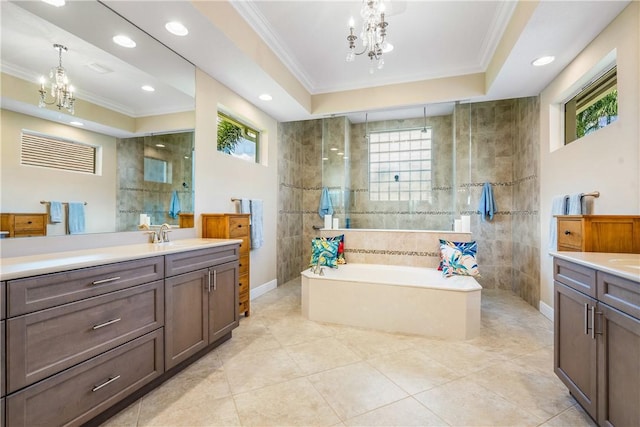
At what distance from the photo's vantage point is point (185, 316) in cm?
210

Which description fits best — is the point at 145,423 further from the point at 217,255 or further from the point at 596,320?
the point at 596,320

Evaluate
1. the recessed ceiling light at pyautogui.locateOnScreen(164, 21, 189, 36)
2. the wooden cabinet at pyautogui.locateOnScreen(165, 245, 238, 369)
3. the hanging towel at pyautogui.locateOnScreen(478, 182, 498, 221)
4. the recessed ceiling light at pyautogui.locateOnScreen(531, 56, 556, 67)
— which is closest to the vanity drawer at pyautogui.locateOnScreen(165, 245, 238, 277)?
the wooden cabinet at pyautogui.locateOnScreen(165, 245, 238, 369)

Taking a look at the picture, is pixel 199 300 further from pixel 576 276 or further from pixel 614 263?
pixel 614 263

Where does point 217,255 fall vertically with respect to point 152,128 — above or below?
below

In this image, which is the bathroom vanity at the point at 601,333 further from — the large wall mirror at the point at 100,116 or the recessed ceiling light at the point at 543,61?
the large wall mirror at the point at 100,116

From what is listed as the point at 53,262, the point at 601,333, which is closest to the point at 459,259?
the point at 601,333

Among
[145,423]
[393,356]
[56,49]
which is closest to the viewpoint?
[145,423]

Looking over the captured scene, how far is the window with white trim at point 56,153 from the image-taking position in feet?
5.40

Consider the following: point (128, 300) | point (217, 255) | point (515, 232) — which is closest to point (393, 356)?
point (217, 255)

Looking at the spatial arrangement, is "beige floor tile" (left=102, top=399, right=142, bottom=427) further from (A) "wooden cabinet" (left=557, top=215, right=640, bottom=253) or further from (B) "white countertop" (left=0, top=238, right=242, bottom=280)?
(A) "wooden cabinet" (left=557, top=215, right=640, bottom=253)

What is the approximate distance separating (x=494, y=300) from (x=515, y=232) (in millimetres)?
1135

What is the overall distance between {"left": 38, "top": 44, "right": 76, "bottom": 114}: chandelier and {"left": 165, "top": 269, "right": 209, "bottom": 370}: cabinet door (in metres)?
1.29

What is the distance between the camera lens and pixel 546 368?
2182 mm

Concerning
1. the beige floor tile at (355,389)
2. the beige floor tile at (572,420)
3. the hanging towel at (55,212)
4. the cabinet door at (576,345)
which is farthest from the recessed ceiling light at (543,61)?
the hanging towel at (55,212)
